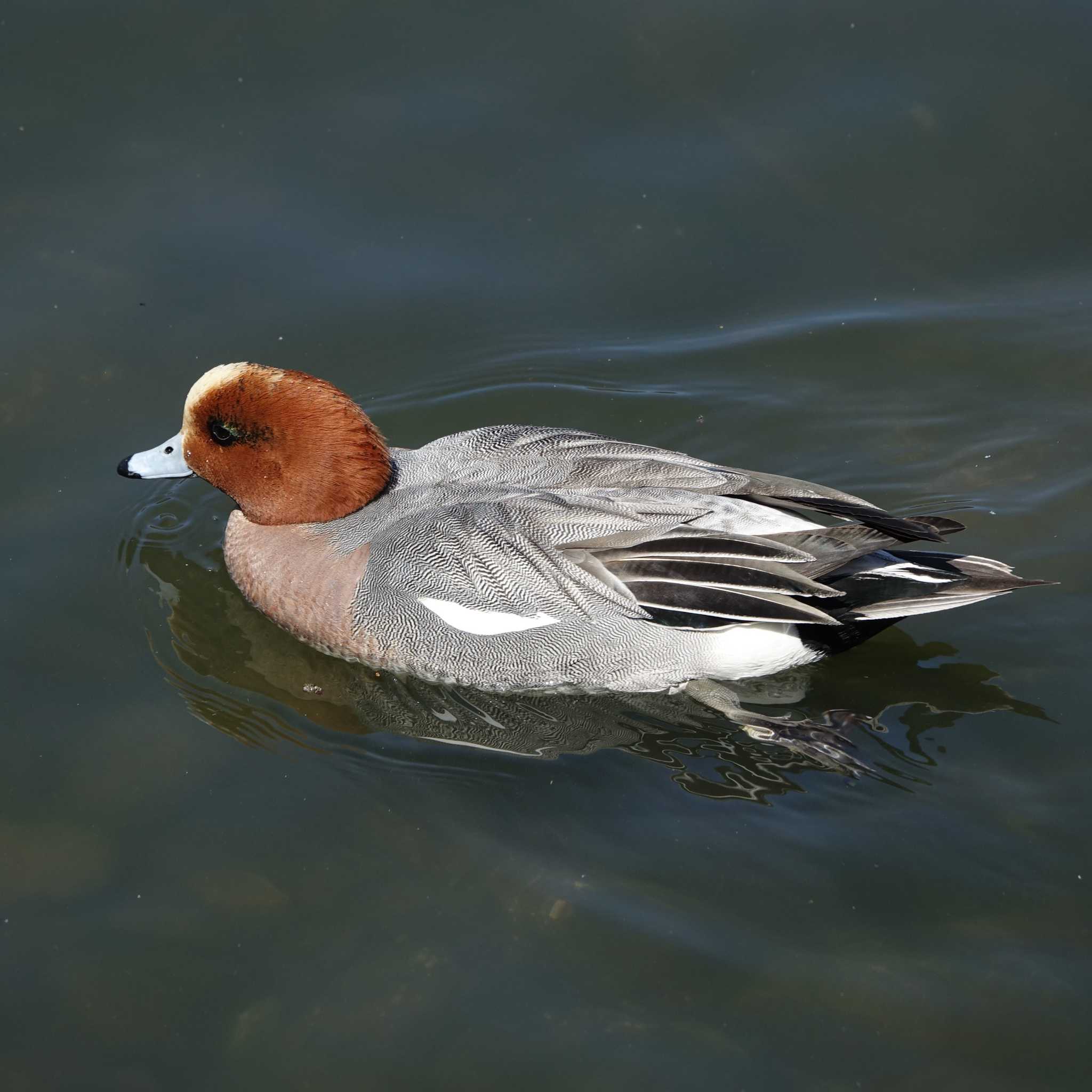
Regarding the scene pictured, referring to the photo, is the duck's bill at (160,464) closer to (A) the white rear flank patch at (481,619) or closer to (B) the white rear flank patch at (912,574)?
(A) the white rear flank patch at (481,619)

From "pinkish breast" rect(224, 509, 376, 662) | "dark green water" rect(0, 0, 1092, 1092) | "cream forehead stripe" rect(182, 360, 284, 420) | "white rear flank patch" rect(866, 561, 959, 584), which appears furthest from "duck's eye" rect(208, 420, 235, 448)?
"white rear flank patch" rect(866, 561, 959, 584)

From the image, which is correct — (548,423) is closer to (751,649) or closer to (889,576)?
(751,649)

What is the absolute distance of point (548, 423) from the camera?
685 centimetres

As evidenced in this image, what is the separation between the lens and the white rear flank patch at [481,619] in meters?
5.26

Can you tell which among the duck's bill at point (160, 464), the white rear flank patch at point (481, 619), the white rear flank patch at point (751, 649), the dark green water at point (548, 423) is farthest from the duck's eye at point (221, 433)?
the white rear flank patch at point (751, 649)

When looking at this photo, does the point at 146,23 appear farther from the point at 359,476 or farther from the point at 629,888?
the point at 629,888

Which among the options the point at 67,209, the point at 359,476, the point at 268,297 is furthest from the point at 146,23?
the point at 359,476

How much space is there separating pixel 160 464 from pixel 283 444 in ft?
2.04

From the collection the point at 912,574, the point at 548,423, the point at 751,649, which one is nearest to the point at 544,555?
the point at 751,649

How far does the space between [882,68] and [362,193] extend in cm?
308

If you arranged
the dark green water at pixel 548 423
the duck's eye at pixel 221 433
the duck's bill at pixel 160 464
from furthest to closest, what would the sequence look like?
the duck's bill at pixel 160 464
the duck's eye at pixel 221 433
the dark green water at pixel 548 423

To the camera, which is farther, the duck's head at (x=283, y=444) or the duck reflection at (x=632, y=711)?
the duck's head at (x=283, y=444)

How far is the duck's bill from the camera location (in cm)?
587

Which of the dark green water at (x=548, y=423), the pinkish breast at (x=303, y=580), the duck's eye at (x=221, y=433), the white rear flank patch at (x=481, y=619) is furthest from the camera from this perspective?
the duck's eye at (x=221, y=433)
